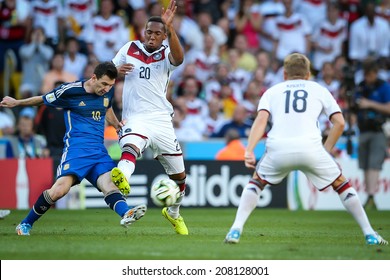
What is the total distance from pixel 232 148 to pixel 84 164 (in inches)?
334

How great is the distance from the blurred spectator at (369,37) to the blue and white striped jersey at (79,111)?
13141mm

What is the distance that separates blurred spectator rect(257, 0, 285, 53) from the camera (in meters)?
24.2

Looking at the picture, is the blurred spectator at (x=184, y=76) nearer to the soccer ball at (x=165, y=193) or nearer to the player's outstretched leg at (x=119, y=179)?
the soccer ball at (x=165, y=193)

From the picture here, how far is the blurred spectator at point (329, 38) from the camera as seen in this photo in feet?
79.2

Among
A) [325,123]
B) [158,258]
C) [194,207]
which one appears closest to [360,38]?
[325,123]

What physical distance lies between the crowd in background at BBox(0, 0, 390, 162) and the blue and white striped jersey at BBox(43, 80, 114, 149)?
7.86 metres

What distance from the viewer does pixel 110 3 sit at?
2280cm

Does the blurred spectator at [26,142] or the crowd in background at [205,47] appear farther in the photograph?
the crowd in background at [205,47]

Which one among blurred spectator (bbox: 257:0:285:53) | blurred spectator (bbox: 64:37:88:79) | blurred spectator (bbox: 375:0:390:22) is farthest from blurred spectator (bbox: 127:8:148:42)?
blurred spectator (bbox: 375:0:390:22)

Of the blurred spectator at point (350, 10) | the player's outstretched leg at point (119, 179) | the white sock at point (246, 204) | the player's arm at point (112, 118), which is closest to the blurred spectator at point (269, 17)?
the blurred spectator at point (350, 10)

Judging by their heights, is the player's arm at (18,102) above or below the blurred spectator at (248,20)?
below

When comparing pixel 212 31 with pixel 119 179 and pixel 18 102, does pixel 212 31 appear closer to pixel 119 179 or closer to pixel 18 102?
pixel 18 102

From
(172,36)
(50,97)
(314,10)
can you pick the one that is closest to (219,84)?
(314,10)

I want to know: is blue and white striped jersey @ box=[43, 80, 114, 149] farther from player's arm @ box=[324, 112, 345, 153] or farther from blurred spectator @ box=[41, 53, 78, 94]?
blurred spectator @ box=[41, 53, 78, 94]
